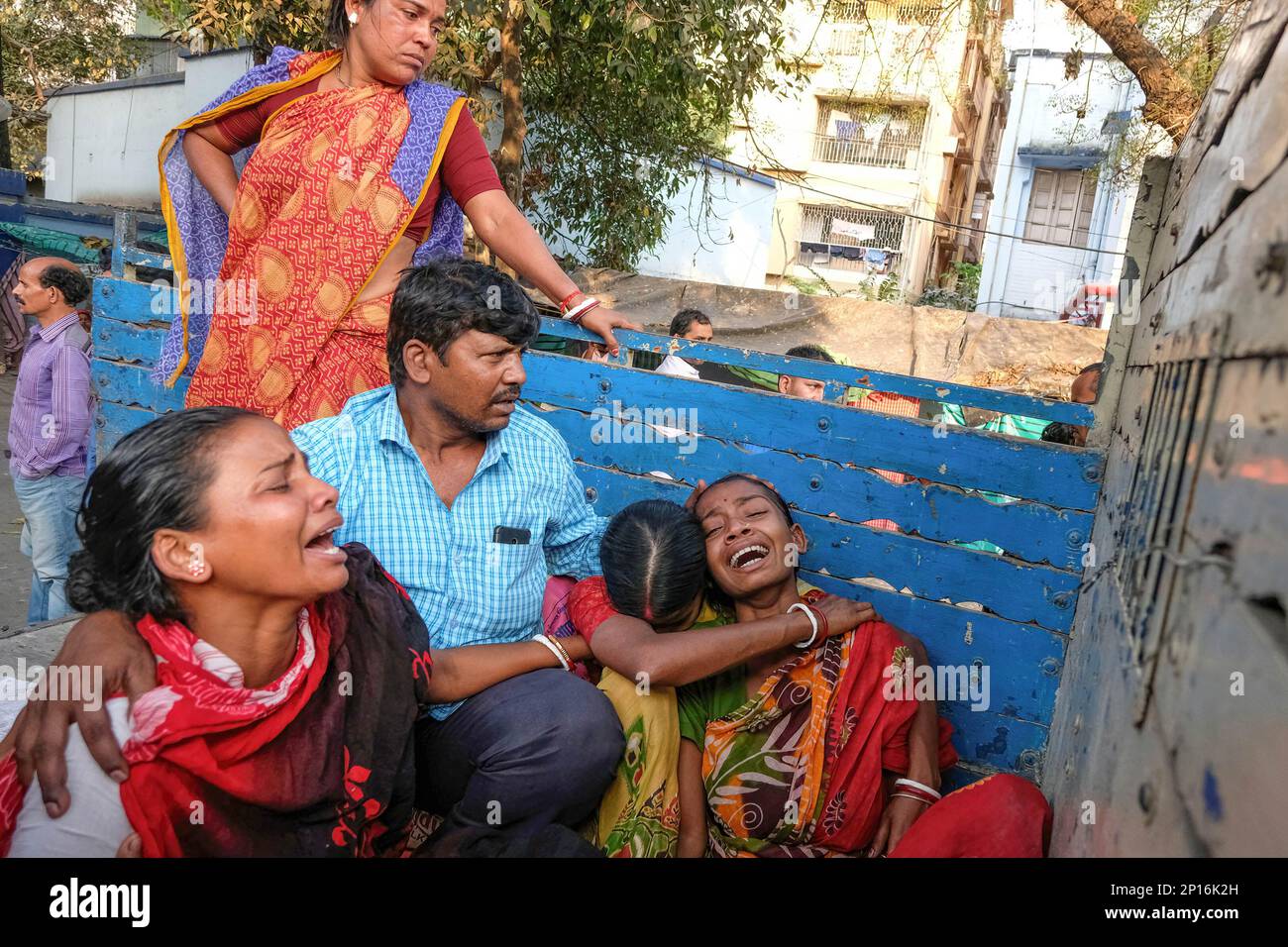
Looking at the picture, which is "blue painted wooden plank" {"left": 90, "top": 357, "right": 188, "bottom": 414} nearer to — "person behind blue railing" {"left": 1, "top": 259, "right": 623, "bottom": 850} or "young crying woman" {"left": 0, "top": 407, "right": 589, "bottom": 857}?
"person behind blue railing" {"left": 1, "top": 259, "right": 623, "bottom": 850}

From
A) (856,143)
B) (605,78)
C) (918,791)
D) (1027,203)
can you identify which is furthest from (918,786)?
(856,143)

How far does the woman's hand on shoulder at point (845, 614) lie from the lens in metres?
2.37

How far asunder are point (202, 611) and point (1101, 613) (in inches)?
61.8

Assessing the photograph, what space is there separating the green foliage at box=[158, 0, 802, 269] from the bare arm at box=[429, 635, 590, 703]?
14.2ft

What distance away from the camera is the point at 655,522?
2428 mm

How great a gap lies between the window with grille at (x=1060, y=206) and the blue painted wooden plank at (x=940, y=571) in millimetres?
22709

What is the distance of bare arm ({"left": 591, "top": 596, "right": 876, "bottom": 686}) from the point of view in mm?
2254

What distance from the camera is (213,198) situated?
292 cm

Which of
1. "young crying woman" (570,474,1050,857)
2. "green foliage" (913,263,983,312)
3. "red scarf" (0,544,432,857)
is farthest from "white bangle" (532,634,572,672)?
"green foliage" (913,263,983,312)

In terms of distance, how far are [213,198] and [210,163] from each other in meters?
0.10

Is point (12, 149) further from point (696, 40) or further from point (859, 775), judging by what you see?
point (859, 775)

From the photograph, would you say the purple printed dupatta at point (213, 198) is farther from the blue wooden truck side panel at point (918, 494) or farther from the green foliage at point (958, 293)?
the green foliage at point (958, 293)

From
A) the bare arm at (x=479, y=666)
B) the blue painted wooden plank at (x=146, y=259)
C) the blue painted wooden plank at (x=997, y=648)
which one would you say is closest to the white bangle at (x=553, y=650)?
the bare arm at (x=479, y=666)

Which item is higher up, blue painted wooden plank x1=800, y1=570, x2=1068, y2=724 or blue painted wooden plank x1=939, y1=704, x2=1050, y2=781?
blue painted wooden plank x1=800, y1=570, x2=1068, y2=724
